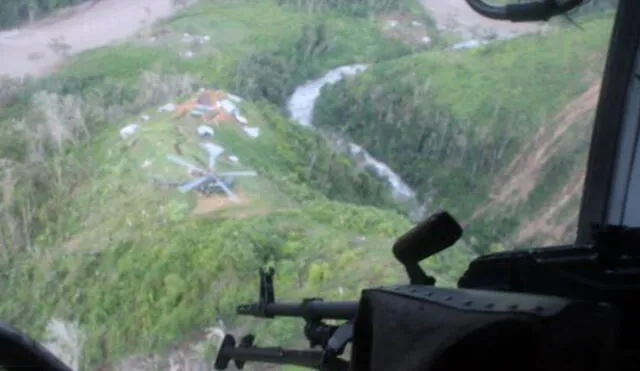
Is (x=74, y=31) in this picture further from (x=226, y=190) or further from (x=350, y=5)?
(x=350, y=5)

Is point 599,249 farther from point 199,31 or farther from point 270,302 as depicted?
point 199,31

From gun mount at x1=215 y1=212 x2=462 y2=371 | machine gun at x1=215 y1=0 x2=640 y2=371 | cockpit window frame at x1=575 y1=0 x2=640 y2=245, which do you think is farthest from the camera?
cockpit window frame at x1=575 y1=0 x2=640 y2=245

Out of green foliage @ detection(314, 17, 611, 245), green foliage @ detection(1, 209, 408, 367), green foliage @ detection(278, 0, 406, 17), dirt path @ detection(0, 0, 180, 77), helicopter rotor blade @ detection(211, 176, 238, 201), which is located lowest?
green foliage @ detection(1, 209, 408, 367)

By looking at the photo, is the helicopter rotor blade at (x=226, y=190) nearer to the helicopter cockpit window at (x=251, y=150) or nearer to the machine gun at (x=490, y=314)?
the helicopter cockpit window at (x=251, y=150)

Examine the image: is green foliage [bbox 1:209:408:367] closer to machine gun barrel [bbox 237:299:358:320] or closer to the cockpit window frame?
the cockpit window frame

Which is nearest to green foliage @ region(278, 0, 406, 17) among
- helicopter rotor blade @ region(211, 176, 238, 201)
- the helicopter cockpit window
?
the helicopter cockpit window

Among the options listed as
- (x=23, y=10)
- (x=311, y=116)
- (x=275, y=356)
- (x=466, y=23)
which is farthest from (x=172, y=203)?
(x=275, y=356)

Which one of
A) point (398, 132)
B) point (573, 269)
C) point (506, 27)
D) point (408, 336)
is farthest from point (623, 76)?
point (408, 336)
